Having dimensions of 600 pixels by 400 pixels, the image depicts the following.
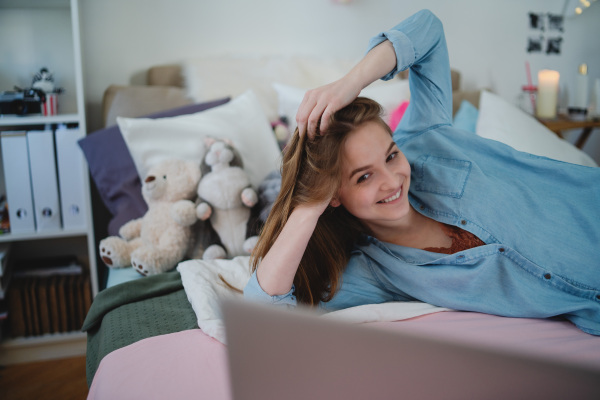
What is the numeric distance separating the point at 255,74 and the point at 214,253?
39.2 inches

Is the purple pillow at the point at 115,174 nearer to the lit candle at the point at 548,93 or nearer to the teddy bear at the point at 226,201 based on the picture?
the teddy bear at the point at 226,201

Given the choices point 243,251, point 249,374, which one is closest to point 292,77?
point 243,251

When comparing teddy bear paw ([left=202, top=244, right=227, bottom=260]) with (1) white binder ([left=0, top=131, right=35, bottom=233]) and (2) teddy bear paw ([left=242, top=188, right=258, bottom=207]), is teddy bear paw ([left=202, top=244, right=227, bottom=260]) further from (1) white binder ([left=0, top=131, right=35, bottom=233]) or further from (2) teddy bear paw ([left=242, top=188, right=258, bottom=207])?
(1) white binder ([left=0, top=131, right=35, bottom=233])

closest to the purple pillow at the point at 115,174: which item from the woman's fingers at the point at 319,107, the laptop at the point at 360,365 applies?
the woman's fingers at the point at 319,107

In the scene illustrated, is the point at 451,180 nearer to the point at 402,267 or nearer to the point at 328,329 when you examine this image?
the point at 402,267

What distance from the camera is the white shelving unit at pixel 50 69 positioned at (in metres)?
1.84

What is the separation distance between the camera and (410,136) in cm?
121

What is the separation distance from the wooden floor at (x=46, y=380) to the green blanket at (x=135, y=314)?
672 mm

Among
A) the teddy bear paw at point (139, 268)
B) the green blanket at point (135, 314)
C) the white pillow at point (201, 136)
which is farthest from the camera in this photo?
the white pillow at point (201, 136)

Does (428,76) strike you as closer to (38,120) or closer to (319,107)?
(319,107)

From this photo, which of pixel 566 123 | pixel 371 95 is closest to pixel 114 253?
pixel 371 95

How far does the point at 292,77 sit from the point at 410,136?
107cm

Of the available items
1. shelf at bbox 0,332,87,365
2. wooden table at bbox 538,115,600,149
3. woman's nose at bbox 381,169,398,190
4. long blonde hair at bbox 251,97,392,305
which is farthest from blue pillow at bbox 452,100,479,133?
shelf at bbox 0,332,87,365

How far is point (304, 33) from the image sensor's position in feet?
7.84
